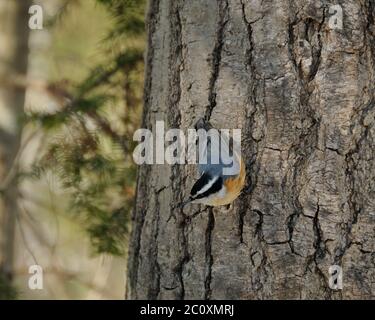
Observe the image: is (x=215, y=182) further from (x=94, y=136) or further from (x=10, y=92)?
(x=10, y=92)

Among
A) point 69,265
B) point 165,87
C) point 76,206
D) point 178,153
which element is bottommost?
point 69,265

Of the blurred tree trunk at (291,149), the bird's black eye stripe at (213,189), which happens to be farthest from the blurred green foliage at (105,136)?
the bird's black eye stripe at (213,189)

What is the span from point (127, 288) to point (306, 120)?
2.30 feet

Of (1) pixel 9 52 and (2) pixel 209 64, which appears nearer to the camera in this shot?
(2) pixel 209 64

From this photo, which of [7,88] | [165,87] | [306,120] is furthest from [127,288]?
[7,88]

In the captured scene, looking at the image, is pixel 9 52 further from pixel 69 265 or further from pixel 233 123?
pixel 233 123

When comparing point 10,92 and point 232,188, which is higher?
point 10,92

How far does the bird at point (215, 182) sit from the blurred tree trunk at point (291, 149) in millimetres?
42

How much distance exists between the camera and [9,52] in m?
3.22

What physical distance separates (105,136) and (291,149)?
91cm

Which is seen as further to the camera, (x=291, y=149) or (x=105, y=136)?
(x=105, y=136)

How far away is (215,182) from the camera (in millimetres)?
1568

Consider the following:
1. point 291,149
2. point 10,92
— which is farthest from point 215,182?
point 10,92

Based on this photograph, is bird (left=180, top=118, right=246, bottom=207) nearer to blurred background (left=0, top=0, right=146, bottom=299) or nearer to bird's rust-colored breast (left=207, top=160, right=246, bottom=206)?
bird's rust-colored breast (left=207, top=160, right=246, bottom=206)
